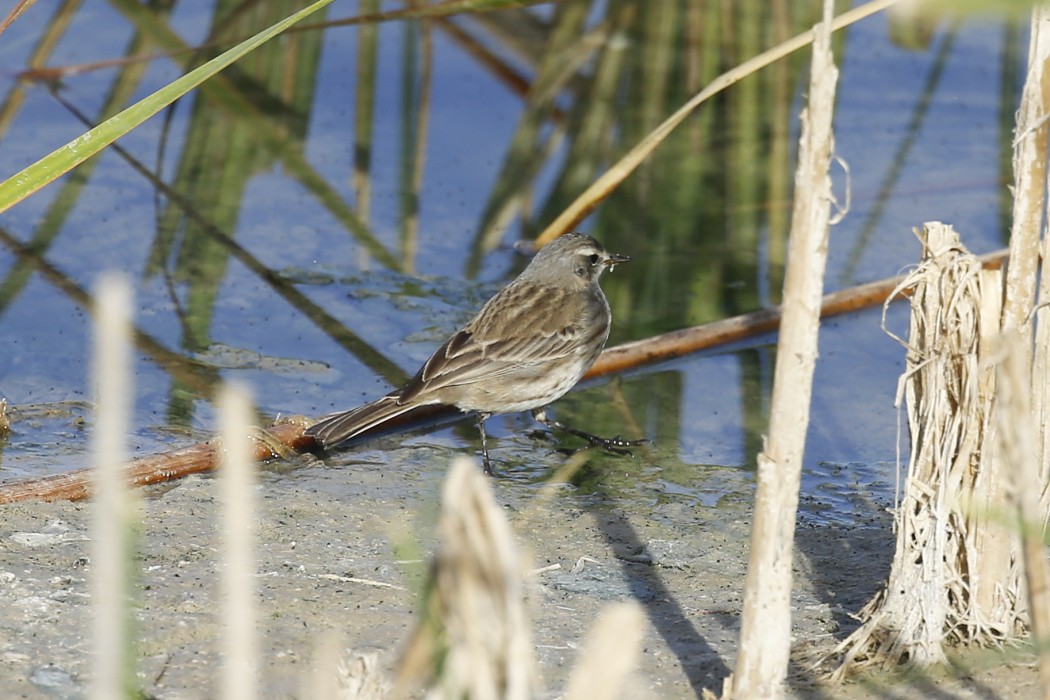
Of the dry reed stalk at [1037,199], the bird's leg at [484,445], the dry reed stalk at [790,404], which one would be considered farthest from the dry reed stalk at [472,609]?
the bird's leg at [484,445]

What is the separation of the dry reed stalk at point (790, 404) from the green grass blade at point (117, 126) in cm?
228

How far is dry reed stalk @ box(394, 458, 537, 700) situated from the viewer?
6.71 ft

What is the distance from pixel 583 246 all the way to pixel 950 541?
4014 mm

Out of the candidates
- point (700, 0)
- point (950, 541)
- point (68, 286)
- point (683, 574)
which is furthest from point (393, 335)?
point (700, 0)

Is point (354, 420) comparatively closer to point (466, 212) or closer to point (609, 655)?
point (466, 212)

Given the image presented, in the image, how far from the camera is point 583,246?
312 inches

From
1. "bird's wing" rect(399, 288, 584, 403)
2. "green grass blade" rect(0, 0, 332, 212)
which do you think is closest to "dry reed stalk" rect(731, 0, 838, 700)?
"green grass blade" rect(0, 0, 332, 212)

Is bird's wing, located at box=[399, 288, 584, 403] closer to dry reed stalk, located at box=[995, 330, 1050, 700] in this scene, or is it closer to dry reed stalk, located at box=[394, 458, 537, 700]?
dry reed stalk, located at box=[995, 330, 1050, 700]

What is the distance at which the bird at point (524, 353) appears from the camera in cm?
688

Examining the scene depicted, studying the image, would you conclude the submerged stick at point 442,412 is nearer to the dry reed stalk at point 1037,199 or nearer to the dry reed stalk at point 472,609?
the dry reed stalk at point 1037,199

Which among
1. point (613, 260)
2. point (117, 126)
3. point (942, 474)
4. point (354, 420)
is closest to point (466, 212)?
point (613, 260)

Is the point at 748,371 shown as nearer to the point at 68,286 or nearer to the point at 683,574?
the point at 683,574

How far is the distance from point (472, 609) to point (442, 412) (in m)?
5.46

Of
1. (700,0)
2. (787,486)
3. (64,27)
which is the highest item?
(700,0)
